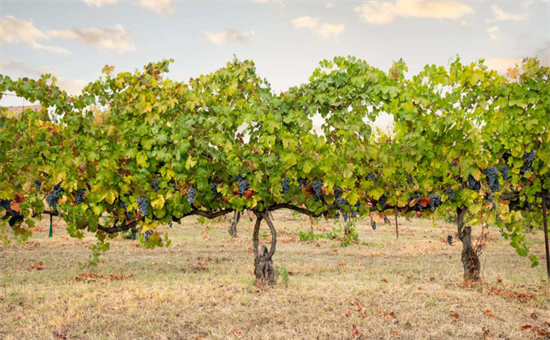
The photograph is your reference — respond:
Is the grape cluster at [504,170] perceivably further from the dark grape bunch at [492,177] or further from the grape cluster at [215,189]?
the grape cluster at [215,189]

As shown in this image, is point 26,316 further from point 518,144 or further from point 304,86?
point 518,144

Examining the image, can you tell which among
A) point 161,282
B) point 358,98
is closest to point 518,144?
point 358,98

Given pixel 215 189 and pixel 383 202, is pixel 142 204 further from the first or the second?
pixel 383 202

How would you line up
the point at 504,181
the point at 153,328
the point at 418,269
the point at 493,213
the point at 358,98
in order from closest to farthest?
the point at 153,328 → the point at 358,98 → the point at 493,213 → the point at 504,181 → the point at 418,269

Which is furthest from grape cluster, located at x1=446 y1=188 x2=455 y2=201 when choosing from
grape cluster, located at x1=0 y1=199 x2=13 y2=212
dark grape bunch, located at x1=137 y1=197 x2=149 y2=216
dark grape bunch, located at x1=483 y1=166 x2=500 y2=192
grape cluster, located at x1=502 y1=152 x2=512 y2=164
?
grape cluster, located at x1=0 y1=199 x2=13 y2=212

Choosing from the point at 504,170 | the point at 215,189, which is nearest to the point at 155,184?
the point at 215,189

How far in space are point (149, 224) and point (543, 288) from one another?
8.63 meters

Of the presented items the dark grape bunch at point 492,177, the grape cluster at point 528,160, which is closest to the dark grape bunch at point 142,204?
the dark grape bunch at point 492,177

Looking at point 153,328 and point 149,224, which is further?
point 149,224

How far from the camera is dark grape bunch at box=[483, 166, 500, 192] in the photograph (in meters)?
7.43

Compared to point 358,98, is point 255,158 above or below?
below

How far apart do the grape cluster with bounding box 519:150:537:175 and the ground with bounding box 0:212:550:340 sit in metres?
2.58

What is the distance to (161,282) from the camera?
376 inches

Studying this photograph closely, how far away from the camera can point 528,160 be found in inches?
304
